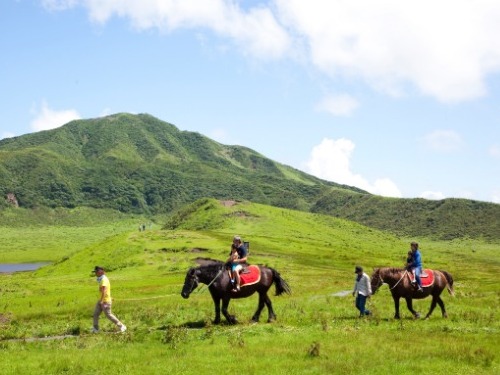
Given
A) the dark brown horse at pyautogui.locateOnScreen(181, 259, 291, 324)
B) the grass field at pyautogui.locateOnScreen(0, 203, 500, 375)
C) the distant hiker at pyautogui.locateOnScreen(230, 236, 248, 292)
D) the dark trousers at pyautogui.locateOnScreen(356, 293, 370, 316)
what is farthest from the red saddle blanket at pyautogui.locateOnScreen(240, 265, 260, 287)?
the dark trousers at pyautogui.locateOnScreen(356, 293, 370, 316)

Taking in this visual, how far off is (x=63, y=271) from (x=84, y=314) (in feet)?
171

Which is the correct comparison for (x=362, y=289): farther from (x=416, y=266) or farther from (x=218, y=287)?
(x=218, y=287)

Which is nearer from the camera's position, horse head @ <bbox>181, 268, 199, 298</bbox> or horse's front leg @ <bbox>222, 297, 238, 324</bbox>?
horse's front leg @ <bbox>222, 297, 238, 324</bbox>

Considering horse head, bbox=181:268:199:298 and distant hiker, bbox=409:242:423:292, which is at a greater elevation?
distant hiker, bbox=409:242:423:292

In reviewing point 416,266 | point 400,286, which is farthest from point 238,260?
point 416,266

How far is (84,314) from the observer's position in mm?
34906

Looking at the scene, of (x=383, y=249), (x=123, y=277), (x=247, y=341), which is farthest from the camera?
(x=383, y=249)

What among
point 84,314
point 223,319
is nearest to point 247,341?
point 223,319

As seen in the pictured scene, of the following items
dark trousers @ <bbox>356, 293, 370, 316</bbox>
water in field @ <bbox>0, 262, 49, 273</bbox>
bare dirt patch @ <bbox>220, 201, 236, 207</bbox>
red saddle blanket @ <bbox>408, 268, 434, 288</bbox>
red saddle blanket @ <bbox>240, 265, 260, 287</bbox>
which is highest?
bare dirt patch @ <bbox>220, 201, 236, 207</bbox>

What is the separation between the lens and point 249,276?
84.8ft

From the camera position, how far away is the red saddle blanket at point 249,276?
25.6 meters

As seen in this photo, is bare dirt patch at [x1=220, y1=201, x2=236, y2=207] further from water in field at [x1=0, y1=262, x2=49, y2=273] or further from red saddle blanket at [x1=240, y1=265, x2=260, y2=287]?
red saddle blanket at [x1=240, y1=265, x2=260, y2=287]

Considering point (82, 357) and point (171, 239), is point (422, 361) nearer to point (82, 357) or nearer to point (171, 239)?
point (82, 357)

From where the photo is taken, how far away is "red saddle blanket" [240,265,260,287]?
25625mm
